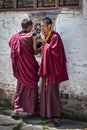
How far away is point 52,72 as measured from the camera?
6586 mm

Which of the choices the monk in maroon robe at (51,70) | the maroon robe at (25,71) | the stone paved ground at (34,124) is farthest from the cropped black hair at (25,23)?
the stone paved ground at (34,124)

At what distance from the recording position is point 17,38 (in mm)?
6934

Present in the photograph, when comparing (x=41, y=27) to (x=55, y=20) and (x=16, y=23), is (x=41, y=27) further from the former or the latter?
(x=16, y=23)

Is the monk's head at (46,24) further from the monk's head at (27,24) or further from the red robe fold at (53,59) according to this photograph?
the monk's head at (27,24)

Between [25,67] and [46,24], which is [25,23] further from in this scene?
[25,67]

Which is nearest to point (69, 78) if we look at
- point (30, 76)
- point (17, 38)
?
point (30, 76)

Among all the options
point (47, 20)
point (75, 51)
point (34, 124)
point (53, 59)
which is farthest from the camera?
point (75, 51)

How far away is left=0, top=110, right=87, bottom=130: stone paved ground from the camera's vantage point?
21.8 ft

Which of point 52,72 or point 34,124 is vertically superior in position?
point 52,72

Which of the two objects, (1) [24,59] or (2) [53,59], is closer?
(2) [53,59]

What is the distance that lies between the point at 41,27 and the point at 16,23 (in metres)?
0.84

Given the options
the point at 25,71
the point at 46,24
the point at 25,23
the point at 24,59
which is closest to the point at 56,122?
the point at 25,71

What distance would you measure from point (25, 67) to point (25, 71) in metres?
0.07

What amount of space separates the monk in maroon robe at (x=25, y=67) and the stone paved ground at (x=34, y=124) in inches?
Result: 7.5
